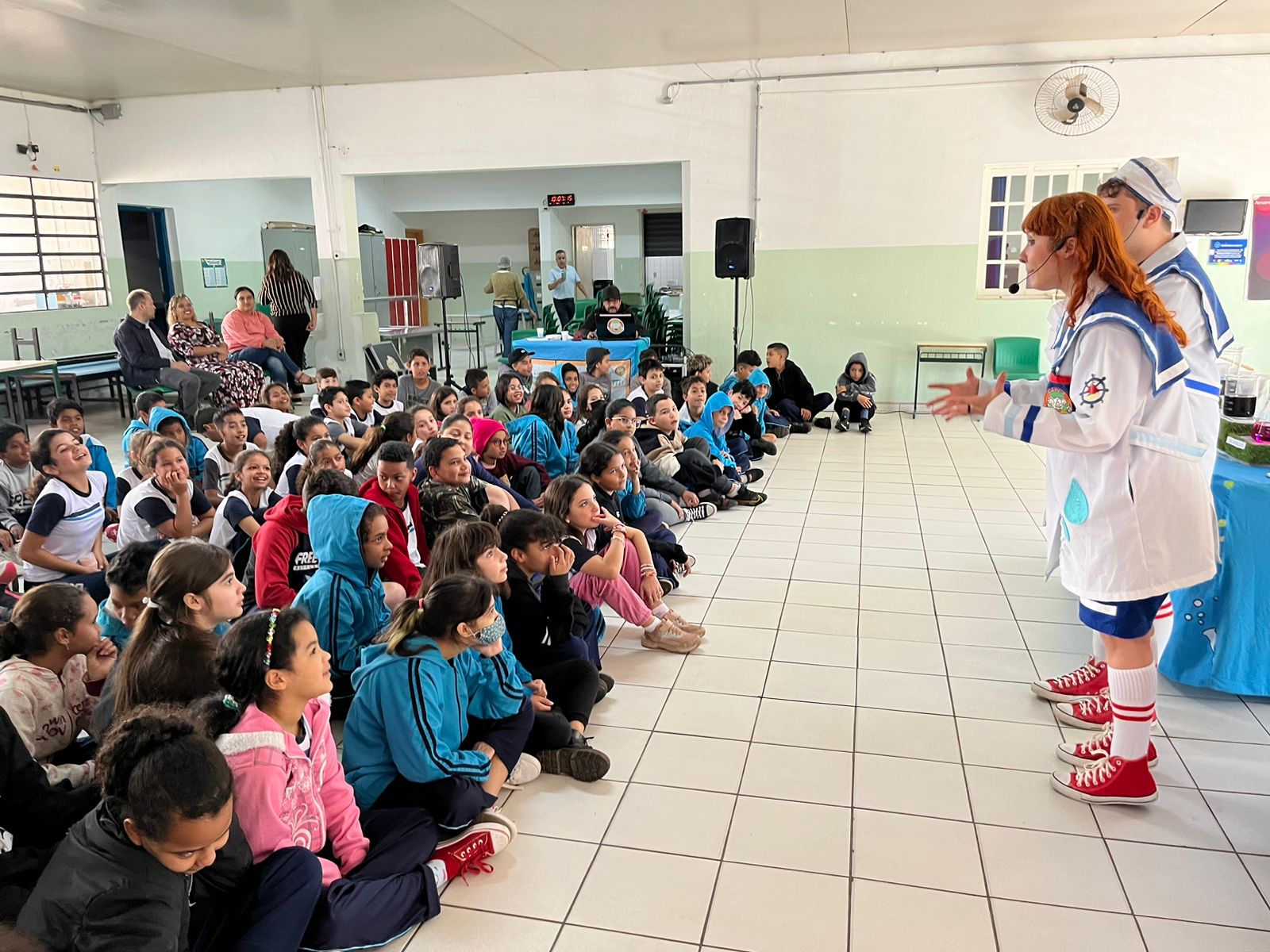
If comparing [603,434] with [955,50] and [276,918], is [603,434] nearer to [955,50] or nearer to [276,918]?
[276,918]

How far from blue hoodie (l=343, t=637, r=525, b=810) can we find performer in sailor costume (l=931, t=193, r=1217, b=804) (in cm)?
156

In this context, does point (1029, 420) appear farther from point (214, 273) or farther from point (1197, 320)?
point (214, 273)

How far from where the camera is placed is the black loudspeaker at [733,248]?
8.27 m

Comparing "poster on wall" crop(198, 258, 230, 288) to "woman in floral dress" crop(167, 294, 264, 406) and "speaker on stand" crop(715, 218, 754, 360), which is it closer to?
"woman in floral dress" crop(167, 294, 264, 406)

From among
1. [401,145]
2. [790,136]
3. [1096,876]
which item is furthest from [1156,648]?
[401,145]

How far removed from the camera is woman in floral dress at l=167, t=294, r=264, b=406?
7590mm

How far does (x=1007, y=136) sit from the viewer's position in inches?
320

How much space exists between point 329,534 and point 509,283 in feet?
38.0

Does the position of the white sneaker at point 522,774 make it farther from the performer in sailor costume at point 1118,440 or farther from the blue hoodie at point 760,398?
the blue hoodie at point 760,398

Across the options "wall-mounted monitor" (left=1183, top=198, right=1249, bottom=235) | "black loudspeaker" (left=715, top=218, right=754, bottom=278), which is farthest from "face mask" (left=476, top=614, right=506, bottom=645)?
"wall-mounted monitor" (left=1183, top=198, right=1249, bottom=235)

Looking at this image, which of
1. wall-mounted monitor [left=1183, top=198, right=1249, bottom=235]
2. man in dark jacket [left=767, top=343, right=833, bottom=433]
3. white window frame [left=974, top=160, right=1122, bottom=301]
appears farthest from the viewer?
man in dark jacket [left=767, top=343, right=833, bottom=433]

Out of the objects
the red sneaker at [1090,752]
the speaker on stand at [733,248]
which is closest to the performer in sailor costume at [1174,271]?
the red sneaker at [1090,752]

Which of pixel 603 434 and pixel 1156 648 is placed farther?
pixel 603 434

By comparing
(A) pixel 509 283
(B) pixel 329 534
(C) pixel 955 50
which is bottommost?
(B) pixel 329 534
